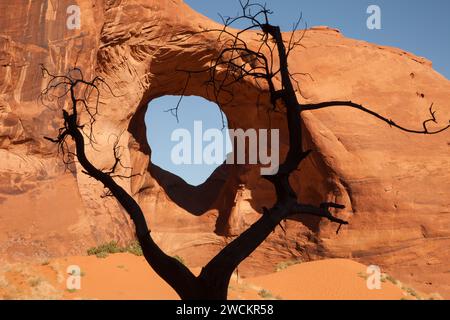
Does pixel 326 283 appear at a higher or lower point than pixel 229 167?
lower

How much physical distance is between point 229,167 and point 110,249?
32.6ft

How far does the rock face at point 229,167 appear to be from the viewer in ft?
52.1

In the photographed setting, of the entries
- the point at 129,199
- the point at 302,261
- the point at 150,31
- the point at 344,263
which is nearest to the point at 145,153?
the point at 150,31

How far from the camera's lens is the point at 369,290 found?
1669 centimetres

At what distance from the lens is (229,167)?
24.9m

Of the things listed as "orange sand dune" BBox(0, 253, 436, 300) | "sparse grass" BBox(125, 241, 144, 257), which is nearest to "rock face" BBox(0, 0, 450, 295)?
"sparse grass" BBox(125, 241, 144, 257)

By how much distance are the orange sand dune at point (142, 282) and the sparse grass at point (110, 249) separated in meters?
0.24

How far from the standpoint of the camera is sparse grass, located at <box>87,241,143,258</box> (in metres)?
15.3
